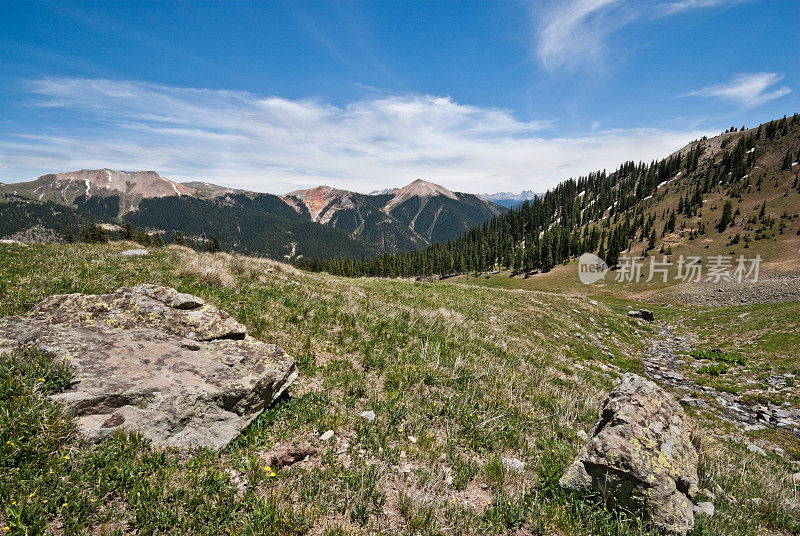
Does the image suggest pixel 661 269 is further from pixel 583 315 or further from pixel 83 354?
pixel 83 354

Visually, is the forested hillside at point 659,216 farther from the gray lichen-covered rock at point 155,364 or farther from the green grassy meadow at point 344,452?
the gray lichen-covered rock at point 155,364

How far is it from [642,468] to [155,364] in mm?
8614

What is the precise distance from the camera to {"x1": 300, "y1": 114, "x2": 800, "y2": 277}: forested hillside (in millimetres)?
102188

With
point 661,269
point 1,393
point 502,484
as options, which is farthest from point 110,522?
point 661,269

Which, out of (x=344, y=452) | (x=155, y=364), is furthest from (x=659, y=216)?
(x=155, y=364)

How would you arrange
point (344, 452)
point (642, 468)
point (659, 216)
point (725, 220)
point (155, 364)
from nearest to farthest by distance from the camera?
point (642, 468)
point (344, 452)
point (155, 364)
point (725, 220)
point (659, 216)

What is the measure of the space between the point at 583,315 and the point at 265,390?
28997 mm

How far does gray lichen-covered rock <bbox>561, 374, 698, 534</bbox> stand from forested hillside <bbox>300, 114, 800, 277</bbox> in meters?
113

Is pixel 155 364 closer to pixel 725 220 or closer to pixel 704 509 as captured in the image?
pixel 704 509

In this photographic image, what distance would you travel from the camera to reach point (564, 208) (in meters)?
195

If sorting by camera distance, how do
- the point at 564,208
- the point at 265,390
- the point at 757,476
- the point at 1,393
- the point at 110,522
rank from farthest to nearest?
the point at 564,208 → the point at 757,476 → the point at 265,390 → the point at 1,393 → the point at 110,522

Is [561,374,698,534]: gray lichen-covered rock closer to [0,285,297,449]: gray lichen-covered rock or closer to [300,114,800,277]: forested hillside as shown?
[0,285,297,449]: gray lichen-covered rock

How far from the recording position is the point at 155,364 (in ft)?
18.1

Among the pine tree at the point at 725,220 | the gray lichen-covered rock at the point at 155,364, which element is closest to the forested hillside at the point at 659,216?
the pine tree at the point at 725,220
